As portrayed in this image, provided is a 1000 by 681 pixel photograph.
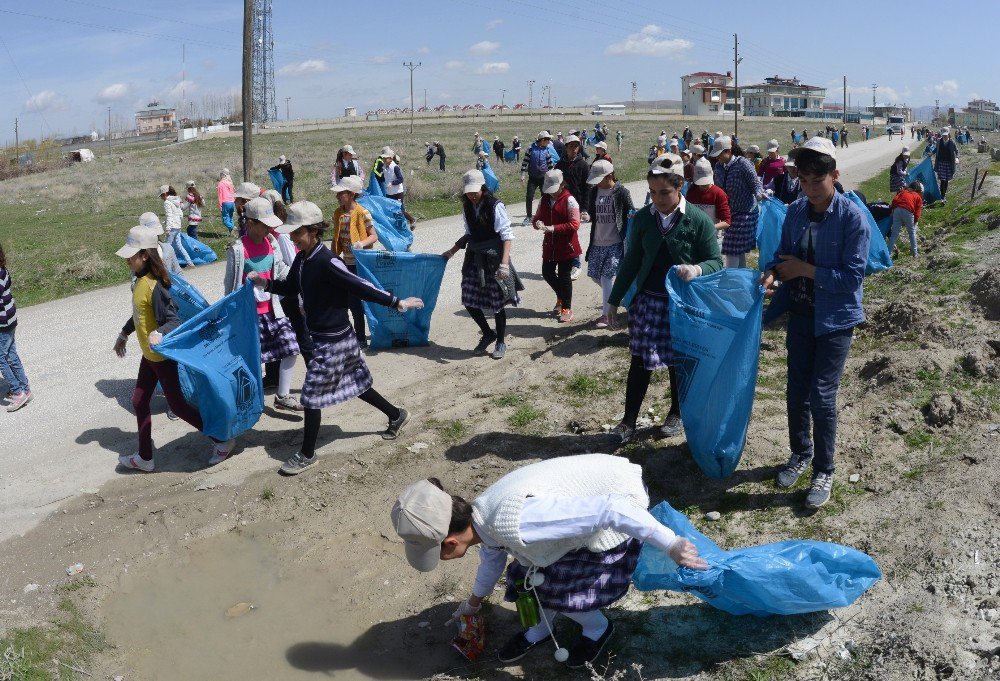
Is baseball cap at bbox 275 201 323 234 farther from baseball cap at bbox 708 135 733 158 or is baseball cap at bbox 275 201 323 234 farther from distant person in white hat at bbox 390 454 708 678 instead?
baseball cap at bbox 708 135 733 158

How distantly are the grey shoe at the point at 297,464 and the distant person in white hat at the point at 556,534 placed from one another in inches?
94.6

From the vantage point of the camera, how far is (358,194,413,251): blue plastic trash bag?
9656mm

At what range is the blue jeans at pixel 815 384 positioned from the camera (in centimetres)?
429

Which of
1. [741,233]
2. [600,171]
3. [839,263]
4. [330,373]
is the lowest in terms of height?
[330,373]

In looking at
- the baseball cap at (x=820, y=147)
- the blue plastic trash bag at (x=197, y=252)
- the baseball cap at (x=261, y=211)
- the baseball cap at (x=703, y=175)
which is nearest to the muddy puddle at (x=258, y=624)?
the baseball cap at (x=261, y=211)

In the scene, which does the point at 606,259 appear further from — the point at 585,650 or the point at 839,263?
the point at 585,650

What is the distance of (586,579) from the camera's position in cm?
333

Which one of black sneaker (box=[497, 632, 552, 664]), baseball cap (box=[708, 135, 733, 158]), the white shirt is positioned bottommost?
black sneaker (box=[497, 632, 552, 664])

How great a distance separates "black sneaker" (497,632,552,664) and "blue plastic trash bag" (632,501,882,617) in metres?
0.59

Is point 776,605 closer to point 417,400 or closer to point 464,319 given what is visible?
point 417,400

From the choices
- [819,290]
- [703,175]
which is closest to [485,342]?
[703,175]

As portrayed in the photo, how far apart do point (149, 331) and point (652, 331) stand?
337cm

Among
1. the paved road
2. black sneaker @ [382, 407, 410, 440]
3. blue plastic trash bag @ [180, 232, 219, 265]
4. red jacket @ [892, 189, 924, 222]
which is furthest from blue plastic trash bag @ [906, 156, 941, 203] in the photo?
black sneaker @ [382, 407, 410, 440]

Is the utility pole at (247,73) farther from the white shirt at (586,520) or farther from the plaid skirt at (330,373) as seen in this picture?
the white shirt at (586,520)
